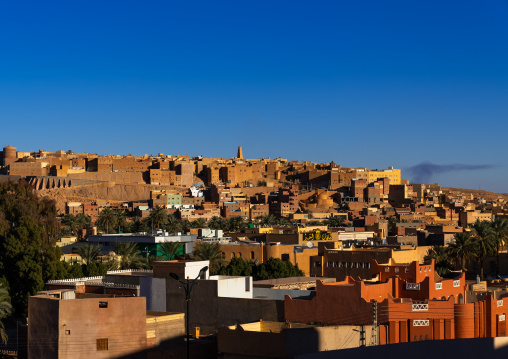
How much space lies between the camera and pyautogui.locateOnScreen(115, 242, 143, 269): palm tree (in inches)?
1560

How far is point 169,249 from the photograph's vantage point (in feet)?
142

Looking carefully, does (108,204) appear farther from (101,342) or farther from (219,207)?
(101,342)

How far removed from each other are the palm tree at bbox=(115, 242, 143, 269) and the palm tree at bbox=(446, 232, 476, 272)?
15.3m

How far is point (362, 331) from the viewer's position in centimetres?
2097

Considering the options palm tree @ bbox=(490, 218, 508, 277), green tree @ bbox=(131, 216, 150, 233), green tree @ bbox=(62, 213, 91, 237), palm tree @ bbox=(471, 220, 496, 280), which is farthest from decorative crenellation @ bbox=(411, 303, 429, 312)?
green tree @ bbox=(62, 213, 91, 237)

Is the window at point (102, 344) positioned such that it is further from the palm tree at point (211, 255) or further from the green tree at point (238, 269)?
the palm tree at point (211, 255)

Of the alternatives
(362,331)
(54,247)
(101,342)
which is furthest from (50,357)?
(54,247)

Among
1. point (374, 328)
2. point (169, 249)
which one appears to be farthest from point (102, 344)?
point (169, 249)

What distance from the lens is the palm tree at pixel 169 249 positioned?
43.3m

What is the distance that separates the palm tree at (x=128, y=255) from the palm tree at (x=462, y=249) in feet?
50.3

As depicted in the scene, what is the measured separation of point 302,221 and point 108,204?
30918 mm

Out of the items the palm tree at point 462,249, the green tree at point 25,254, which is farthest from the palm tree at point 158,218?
the palm tree at point 462,249

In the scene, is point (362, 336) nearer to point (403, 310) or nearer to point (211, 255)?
point (403, 310)

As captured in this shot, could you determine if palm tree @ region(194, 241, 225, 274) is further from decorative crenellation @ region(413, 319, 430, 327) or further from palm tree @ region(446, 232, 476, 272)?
decorative crenellation @ region(413, 319, 430, 327)
